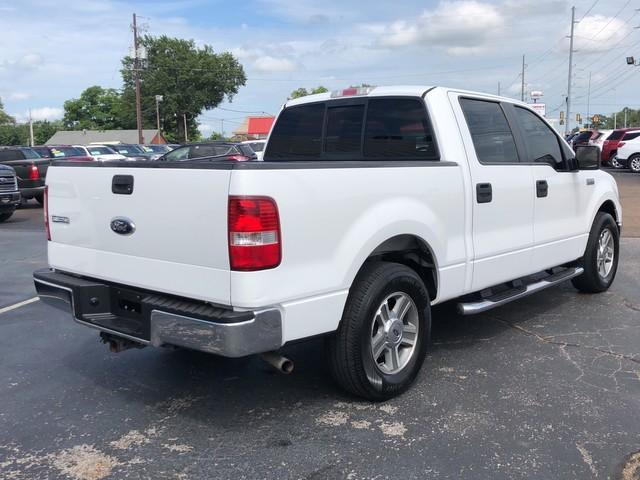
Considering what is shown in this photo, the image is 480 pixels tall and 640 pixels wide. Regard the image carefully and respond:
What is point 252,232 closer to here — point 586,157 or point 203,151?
point 586,157

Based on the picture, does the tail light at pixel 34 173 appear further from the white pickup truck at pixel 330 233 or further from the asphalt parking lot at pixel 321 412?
the white pickup truck at pixel 330 233

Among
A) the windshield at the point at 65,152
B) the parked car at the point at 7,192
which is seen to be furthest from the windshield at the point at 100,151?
the parked car at the point at 7,192

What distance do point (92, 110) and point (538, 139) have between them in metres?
117

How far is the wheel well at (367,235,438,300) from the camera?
406 centimetres

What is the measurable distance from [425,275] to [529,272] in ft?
4.15

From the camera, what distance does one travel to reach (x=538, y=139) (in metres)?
5.66

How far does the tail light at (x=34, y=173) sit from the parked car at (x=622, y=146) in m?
22.8

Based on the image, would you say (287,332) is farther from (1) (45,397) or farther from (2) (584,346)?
(2) (584,346)

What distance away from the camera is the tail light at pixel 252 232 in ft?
10.5

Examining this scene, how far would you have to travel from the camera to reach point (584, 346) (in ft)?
16.9

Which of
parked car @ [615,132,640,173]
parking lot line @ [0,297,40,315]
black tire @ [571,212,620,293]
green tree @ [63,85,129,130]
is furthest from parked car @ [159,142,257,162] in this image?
green tree @ [63,85,129,130]

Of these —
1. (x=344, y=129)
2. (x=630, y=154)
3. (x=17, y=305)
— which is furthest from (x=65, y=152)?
(x=344, y=129)

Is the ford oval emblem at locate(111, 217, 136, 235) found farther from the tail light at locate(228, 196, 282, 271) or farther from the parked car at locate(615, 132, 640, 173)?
the parked car at locate(615, 132, 640, 173)

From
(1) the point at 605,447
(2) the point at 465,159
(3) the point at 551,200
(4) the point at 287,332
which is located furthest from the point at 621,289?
(4) the point at 287,332
